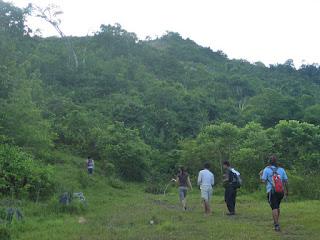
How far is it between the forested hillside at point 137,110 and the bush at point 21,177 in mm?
47

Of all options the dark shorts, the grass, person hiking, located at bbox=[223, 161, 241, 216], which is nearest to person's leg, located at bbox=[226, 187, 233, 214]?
person hiking, located at bbox=[223, 161, 241, 216]

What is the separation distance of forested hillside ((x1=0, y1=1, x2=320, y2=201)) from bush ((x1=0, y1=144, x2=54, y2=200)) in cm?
5

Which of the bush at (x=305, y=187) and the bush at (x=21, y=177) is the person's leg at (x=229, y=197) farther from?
the bush at (x=21, y=177)

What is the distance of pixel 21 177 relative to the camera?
1653 cm

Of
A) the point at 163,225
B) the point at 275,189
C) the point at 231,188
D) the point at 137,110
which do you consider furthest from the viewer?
the point at 137,110

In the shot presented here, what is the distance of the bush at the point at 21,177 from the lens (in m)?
15.9

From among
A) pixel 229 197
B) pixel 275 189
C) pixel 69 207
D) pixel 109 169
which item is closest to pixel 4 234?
pixel 69 207

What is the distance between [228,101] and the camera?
211 feet

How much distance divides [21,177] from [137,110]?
1290 inches

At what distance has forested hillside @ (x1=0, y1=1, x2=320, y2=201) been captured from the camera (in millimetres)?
24609

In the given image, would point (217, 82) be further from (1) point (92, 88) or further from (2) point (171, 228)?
(2) point (171, 228)

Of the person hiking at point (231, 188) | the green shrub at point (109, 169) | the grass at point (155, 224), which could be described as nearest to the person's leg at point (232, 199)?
the person hiking at point (231, 188)

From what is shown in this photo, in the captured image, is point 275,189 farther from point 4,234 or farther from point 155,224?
point 4,234

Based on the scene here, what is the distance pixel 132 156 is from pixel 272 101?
25593 millimetres
